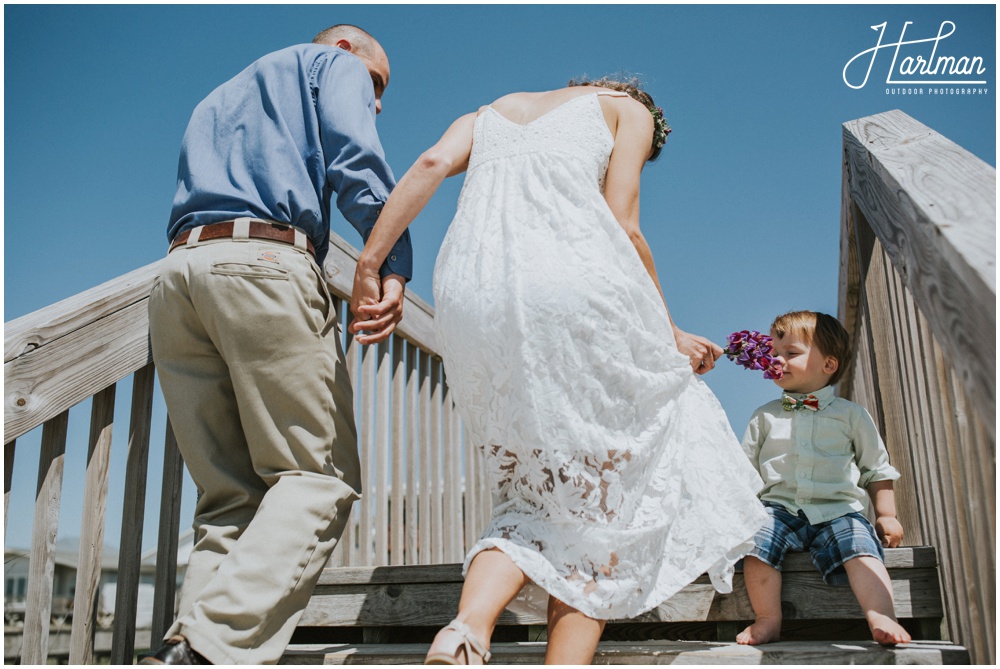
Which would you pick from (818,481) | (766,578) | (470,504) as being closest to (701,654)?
(766,578)

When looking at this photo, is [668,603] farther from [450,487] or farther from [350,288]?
[450,487]

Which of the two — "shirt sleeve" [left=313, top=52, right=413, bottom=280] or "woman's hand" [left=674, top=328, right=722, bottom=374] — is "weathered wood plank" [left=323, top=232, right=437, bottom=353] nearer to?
"shirt sleeve" [left=313, top=52, right=413, bottom=280]

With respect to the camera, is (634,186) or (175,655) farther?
(634,186)

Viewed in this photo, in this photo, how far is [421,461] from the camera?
10.4ft

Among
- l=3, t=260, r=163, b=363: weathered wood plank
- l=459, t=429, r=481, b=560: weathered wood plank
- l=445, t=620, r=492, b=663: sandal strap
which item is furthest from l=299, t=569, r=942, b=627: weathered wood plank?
l=459, t=429, r=481, b=560: weathered wood plank

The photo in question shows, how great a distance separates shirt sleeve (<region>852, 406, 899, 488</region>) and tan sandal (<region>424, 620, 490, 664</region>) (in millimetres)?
1192

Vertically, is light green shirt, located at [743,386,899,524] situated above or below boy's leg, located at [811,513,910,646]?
above

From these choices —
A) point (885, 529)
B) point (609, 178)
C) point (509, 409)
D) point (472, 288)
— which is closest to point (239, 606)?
point (509, 409)

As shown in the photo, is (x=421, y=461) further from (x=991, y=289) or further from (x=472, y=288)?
(x=991, y=289)

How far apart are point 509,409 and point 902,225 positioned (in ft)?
2.66

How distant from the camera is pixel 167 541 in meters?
2.04

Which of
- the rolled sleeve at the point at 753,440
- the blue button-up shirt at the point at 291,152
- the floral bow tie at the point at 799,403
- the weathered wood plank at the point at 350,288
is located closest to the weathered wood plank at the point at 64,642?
the weathered wood plank at the point at 350,288

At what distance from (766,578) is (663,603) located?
244 millimetres

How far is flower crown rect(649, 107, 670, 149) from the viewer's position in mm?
2186
